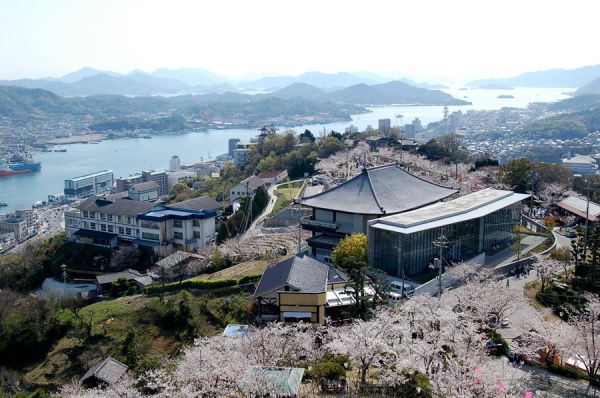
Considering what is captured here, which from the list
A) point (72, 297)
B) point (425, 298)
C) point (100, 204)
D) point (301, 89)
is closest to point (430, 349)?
point (425, 298)

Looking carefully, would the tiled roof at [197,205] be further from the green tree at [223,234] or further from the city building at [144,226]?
the green tree at [223,234]

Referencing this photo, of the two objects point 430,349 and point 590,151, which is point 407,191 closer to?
point 430,349

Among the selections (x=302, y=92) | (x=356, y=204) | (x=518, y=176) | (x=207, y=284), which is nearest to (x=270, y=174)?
(x=518, y=176)

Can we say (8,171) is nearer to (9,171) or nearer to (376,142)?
(9,171)

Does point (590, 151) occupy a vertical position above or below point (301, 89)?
below

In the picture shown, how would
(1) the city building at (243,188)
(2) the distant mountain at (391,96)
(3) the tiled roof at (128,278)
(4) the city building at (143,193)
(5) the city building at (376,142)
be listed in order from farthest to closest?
(2) the distant mountain at (391,96) < (5) the city building at (376,142) < (4) the city building at (143,193) < (1) the city building at (243,188) < (3) the tiled roof at (128,278)

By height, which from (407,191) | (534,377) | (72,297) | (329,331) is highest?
(407,191)

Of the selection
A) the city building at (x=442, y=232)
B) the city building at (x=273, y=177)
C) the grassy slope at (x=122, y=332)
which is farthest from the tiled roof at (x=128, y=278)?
the city building at (x=273, y=177)
